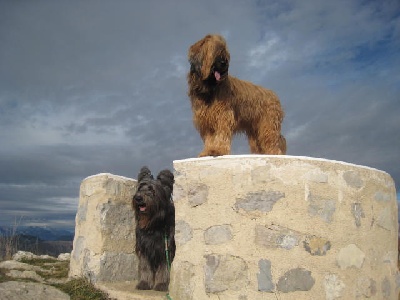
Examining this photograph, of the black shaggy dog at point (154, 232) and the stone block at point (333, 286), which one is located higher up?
the black shaggy dog at point (154, 232)

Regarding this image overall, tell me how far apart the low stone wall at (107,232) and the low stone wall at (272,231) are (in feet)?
6.05

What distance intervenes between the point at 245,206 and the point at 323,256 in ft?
3.26

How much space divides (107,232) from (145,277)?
97cm

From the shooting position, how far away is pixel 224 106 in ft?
17.3

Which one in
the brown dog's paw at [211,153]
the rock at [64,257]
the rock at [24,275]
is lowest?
the rock at [24,275]

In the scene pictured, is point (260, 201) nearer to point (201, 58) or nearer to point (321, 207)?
point (321, 207)

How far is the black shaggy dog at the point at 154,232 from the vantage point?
5938 millimetres

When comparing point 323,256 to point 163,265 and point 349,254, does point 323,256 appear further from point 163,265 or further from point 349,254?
point 163,265

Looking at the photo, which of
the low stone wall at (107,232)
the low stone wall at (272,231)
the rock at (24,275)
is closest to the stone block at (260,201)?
the low stone wall at (272,231)

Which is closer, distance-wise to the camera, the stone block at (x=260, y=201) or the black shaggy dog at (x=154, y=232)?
the stone block at (x=260, y=201)

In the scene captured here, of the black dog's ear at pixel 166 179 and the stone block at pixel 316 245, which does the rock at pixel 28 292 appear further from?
the stone block at pixel 316 245

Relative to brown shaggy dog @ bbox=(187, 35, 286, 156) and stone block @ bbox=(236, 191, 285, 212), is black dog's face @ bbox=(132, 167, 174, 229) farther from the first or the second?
stone block @ bbox=(236, 191, 285, 212)

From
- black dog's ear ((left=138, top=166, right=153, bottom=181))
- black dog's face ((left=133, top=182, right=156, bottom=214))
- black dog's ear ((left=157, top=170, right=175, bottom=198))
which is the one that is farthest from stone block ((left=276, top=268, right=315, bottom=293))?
black dog's ear ((left=138, top=166, right=153, bottom=181))

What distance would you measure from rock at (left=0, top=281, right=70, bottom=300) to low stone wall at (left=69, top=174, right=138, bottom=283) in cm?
78
